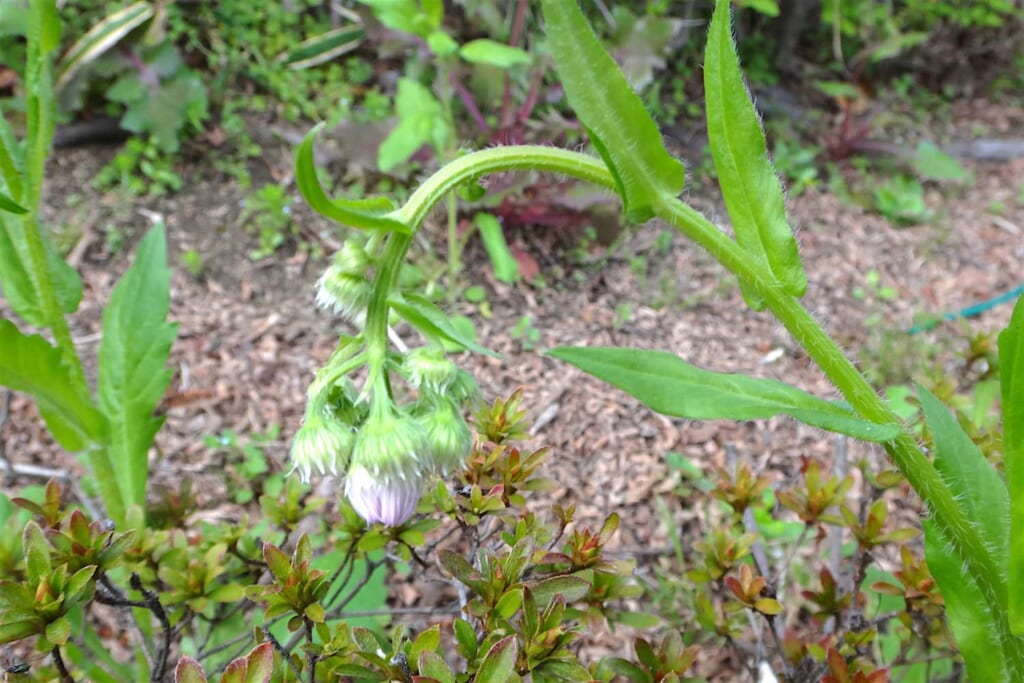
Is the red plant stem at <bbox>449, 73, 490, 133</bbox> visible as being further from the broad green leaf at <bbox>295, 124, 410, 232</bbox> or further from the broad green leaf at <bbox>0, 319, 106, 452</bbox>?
the broad green leaf at <bbox>295, 124, 410, 232</bbox>

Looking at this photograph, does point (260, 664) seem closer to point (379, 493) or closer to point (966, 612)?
point (379, 493)

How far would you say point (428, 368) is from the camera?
1.06 meters

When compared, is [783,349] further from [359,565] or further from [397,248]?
[397,248]

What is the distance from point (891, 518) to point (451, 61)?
6.81 feet

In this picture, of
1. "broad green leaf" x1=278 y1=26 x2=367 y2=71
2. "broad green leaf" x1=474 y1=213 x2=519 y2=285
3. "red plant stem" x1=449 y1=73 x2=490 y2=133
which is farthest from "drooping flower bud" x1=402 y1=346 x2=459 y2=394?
"broad green leaf" x1=278 y1=26 x2=367 y2=71

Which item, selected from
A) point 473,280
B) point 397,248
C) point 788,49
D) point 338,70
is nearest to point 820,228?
point 788,49

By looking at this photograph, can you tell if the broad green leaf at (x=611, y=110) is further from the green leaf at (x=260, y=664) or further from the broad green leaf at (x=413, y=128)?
the broad green leaf at (x=413, y=128)

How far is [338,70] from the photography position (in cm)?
334

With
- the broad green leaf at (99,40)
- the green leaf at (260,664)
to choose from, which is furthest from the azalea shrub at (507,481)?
the broad green leaf at (99,40)

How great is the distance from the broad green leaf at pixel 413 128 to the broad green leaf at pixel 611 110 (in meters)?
1.48

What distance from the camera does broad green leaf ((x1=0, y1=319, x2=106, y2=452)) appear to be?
1.27m

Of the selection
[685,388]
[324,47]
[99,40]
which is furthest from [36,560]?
[324,47]

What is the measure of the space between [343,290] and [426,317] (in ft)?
0.40

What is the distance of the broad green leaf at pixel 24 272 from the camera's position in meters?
1.40
